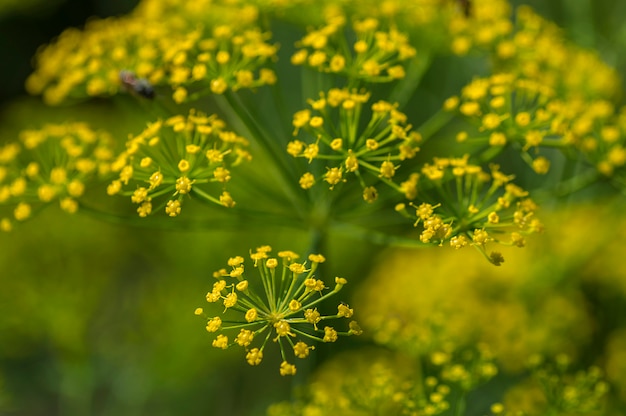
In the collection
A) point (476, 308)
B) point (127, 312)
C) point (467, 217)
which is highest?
point (467, 217)

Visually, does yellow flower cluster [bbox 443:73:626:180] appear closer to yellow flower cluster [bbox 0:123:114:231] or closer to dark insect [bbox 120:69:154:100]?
dark insect [bbox 120:69:154:100]

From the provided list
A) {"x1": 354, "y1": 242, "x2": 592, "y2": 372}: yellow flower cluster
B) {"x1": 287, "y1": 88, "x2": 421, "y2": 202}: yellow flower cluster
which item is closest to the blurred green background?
{"x1": 354, "y1": 242, "x2": 592, "y2": 372}: yellow flower cluster

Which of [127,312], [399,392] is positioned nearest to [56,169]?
[399,392]

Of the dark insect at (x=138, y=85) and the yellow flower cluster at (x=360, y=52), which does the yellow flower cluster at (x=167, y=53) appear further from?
the yellow flower cluster at (x=360, y=52)

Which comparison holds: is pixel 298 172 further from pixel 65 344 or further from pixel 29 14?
pixel 29 14

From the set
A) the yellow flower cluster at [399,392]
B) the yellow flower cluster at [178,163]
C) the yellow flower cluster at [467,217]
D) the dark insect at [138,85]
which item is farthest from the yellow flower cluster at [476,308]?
the dark insect at [138,85]

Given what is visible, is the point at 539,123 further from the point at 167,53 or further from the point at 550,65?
the point at 167,53

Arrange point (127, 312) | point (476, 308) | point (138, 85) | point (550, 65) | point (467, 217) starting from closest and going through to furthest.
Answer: point (467, 217) → point (138, 85) → point (550, 65) → point (476, 308) → point (127, 312)

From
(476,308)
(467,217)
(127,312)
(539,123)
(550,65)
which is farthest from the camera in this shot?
(127,312)
